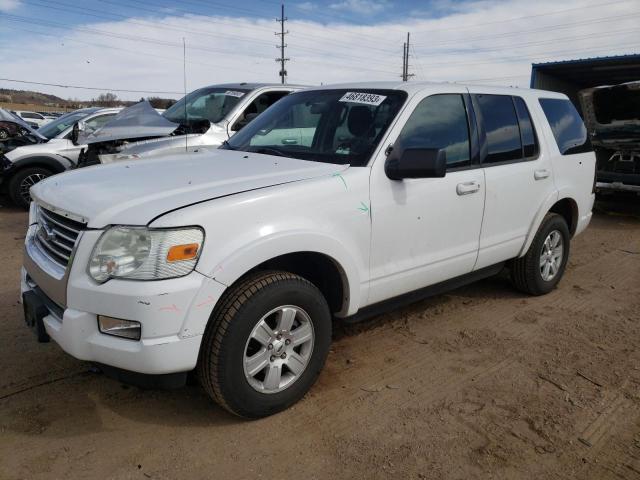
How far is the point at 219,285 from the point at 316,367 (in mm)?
885

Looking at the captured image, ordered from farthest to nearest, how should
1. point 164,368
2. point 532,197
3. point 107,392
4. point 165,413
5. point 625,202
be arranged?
point 625,202
point 532,197
point 107,392
point 165,413
point 164,368

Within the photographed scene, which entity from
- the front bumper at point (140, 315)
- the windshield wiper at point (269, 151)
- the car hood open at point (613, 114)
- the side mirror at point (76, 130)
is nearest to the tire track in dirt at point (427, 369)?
the front bumper at point (140, 315)

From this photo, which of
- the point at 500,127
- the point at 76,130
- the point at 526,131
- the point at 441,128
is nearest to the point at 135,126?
the point at 76,130

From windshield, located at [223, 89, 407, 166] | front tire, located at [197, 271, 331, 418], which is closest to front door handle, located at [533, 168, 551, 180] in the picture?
windshield, located at [223, 89, 407, 166]

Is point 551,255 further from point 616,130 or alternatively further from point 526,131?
point 616,130

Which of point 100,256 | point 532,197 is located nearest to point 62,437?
point 100,256

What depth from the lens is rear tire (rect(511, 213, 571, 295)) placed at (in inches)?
185

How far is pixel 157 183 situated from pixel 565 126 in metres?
3.90

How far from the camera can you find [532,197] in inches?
175

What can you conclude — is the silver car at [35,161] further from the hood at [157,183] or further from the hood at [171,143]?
the hood at [157,183]

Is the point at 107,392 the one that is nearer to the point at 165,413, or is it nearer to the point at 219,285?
the point at 165,413

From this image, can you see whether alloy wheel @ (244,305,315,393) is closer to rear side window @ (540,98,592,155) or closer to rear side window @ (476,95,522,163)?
rear side window @ (476,95,522,163)

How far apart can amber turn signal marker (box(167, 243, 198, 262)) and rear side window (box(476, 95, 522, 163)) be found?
2465 millimetres

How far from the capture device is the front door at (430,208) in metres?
3.29
